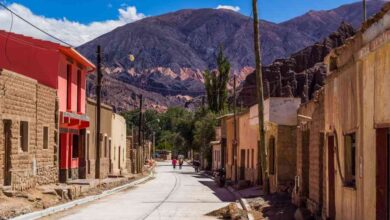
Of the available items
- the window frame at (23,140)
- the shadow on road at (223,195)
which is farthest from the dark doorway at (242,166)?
the window frame at (23,140)

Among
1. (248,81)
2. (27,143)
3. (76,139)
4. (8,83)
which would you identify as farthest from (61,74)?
(248,81)

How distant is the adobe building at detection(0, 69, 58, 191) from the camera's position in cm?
2388

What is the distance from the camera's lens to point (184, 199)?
3081cm

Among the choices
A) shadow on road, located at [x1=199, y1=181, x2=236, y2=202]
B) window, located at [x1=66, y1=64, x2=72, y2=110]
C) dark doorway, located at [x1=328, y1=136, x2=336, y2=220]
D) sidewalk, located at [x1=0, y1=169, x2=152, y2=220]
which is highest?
window, located at [x1=66, y1=64, x2=72, y2=110]

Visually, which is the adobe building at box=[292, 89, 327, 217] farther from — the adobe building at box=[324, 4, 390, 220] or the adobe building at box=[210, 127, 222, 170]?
the adobe building at box=[210, 127, 222, 170]

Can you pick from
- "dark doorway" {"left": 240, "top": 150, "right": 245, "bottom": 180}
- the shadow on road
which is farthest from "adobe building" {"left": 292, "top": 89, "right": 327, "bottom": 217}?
"dark doorway" {"left": 240, "top": 150, "right": 245, "bottom": 180}

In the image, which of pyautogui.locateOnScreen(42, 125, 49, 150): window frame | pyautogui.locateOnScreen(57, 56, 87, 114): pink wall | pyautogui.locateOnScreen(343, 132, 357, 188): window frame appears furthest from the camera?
pyautogui.locateOnScreen(57, 56, 87, 114): pink wall

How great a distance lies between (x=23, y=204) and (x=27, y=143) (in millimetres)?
5317

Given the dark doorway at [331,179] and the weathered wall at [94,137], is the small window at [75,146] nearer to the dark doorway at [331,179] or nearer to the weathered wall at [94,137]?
the weathered wall at [94,137]

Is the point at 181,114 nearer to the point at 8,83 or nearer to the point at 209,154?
the point at 209,154

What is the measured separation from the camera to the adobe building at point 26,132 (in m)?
23.9

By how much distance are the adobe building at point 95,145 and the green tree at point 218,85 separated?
30.8 meters

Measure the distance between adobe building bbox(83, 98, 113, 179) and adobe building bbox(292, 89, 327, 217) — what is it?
63.6 feet

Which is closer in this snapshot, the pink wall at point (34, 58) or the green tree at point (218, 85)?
the pink wall at point (34, 58)
